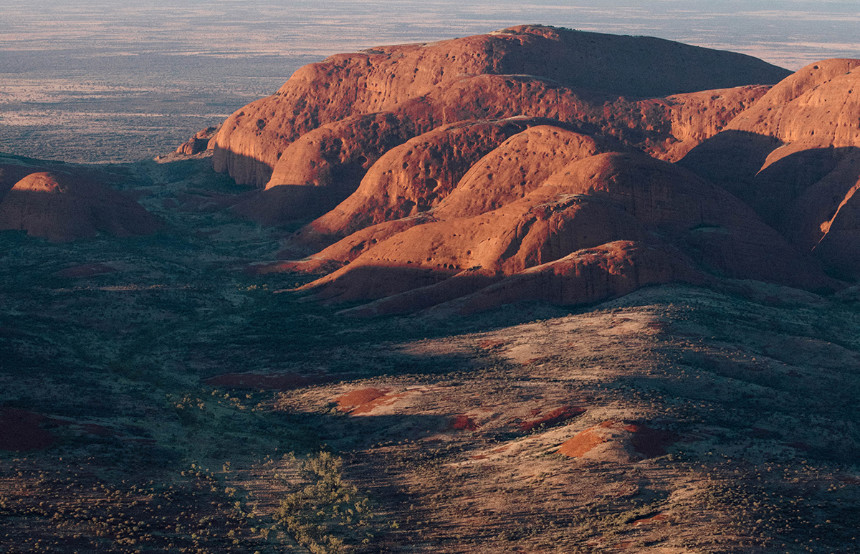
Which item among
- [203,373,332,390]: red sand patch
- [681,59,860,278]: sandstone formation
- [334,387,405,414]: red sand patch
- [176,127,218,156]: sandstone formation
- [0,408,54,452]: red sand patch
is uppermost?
[681,59,860,278]: sandstone formation

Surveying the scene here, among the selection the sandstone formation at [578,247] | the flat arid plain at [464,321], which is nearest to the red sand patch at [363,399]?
the flat arid plain at [464,321]

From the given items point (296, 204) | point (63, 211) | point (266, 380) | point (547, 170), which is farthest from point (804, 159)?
point (63, 211)

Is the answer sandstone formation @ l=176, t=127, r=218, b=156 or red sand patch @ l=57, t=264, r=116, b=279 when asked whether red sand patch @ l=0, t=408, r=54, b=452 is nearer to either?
red sand patch @ l=57, t=264, r=116, b=279

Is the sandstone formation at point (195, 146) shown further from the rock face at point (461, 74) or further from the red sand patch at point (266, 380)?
the red sand patch at point (266, 380)

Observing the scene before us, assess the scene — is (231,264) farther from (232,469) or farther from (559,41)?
(559,41)

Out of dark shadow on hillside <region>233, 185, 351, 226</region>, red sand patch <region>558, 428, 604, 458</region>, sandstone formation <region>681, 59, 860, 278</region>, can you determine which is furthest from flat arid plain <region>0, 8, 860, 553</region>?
dark shadow on hillside <region>233, 185, 351, 226</region>

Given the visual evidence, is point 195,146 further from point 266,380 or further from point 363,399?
point 363,399
